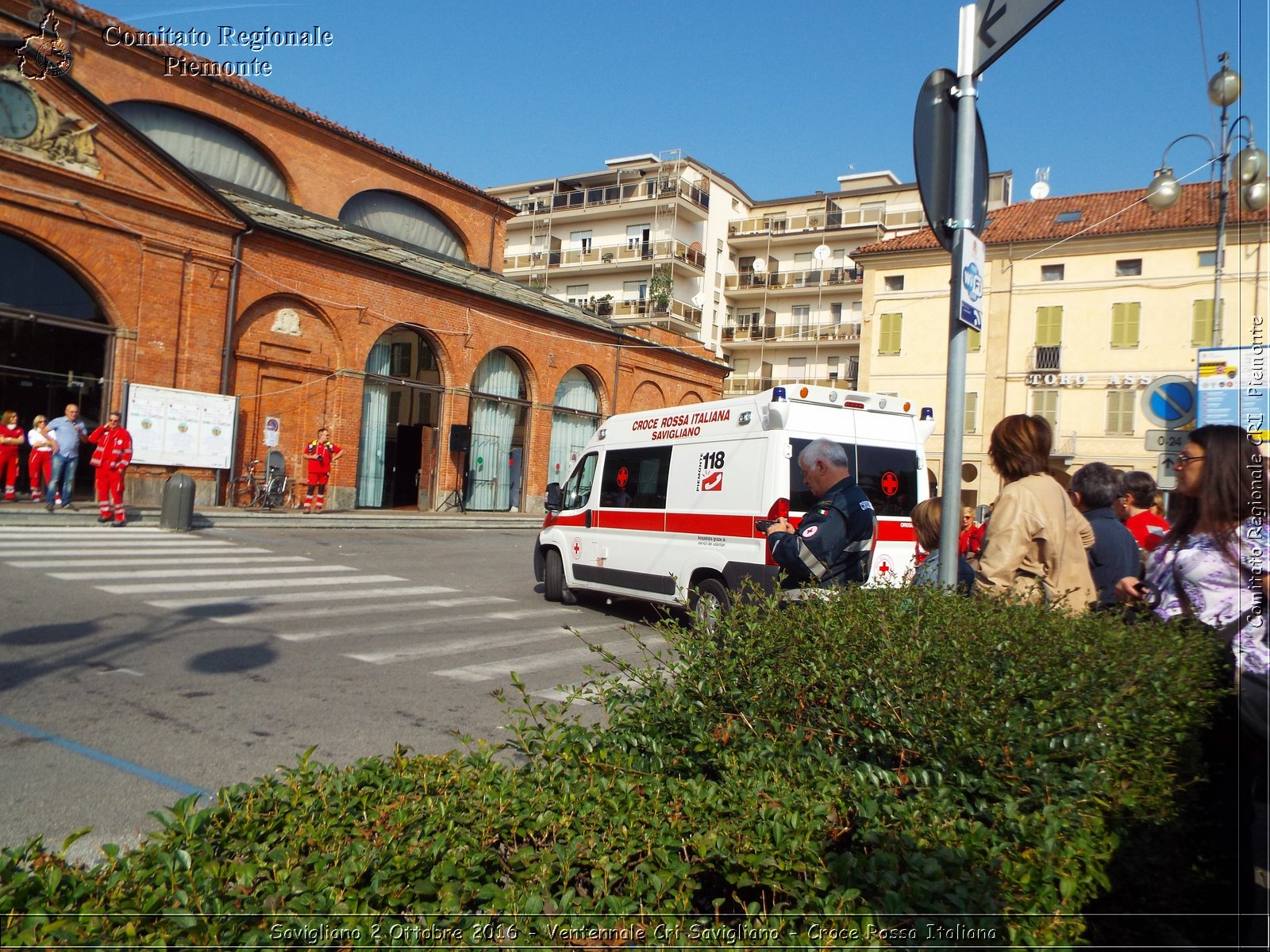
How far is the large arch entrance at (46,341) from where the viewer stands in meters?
18.8

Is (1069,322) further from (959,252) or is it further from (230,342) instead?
(959,252)

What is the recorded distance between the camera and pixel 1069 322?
1292 inches

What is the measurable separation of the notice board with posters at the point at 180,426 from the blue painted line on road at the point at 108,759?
16.2 m

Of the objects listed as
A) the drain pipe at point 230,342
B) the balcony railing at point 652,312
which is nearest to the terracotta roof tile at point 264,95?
the drain pipe at point 230,342

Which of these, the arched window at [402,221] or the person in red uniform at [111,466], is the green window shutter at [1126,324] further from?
the person in red uniform at [111,466]

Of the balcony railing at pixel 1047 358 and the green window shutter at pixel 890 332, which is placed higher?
the green window shutter at pixel 890 332

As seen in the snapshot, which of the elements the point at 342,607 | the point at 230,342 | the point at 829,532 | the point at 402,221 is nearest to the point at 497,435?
the point at 402,221

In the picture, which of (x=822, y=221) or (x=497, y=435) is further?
(x=822, y=221)

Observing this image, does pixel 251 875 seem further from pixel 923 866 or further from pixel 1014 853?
pixel 1014 853

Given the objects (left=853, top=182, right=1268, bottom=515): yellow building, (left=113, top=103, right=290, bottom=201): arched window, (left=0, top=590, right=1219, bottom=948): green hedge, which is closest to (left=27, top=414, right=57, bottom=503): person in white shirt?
(left=113, top=103, right=290, bottom=201): arched window

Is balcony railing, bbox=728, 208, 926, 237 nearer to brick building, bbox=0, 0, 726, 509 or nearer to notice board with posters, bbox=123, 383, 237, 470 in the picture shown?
brick building, bbox=0, 0, 726, 509

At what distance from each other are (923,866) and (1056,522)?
2.64 m

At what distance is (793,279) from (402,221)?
97.8 ft

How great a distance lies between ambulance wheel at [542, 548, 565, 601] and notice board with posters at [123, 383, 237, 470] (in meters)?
12.6
